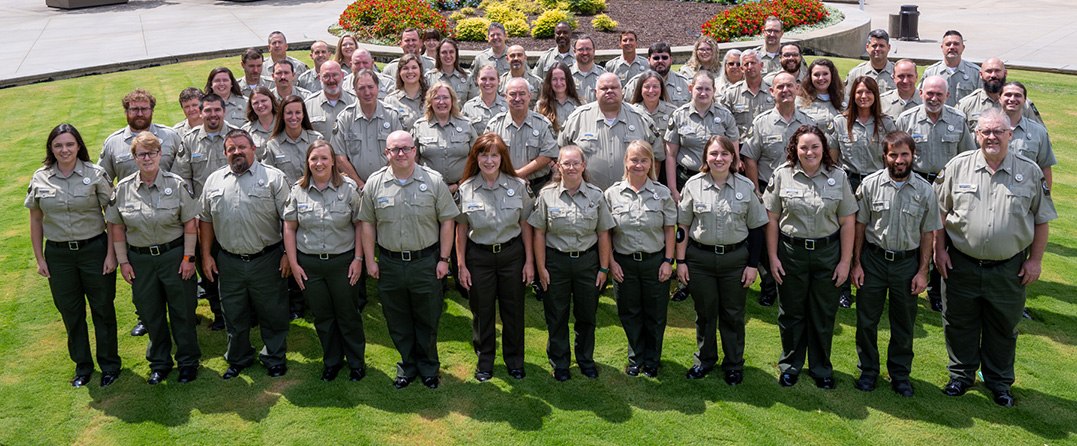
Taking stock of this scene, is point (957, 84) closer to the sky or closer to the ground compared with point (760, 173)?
closer to the sky

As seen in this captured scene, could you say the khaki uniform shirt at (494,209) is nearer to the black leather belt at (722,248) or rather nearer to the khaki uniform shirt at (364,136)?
the black leather belt at (722,248)

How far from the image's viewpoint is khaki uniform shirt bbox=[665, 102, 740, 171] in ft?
25.0

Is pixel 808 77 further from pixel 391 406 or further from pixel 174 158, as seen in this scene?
pixel 174 158

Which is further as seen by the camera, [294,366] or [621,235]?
[294,366]

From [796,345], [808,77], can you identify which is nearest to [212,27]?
[808,77]

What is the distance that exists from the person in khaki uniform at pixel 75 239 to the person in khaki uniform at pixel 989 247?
6138 mm

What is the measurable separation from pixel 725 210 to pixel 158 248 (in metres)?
4.16

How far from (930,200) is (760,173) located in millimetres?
2006

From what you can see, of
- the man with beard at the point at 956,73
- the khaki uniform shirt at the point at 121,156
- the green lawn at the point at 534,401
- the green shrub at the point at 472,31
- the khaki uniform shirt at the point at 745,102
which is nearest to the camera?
the green lawn at the point at 534,401

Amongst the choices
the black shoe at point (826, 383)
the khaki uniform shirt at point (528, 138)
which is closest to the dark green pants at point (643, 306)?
the black shoe at point (826, 383)

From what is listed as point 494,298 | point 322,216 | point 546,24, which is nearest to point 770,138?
point 494,298

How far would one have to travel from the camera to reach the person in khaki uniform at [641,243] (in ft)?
19.8

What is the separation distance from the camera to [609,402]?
6.09 m

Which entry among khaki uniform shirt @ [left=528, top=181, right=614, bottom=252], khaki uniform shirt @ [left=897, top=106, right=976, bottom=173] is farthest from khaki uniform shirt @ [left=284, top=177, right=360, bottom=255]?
khaki uniform shirt @ [left=897, top=106, right=976, bottom=173]
